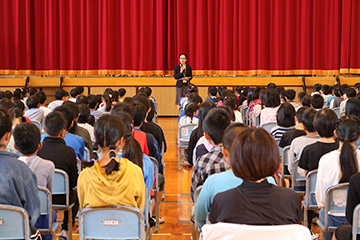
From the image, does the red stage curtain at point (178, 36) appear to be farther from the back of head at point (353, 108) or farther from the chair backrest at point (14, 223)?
the chair backrest at point (14, 223)

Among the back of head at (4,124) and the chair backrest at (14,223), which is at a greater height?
the back of head at (4,124)

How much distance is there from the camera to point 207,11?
14758mm

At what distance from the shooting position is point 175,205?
18.4 feet

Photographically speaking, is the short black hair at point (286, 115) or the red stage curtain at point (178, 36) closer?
the short black hair at point (286, 115)

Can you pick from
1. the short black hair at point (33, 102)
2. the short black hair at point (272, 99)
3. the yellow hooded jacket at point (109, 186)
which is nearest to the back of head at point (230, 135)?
the yellow hooded jacket at point (109, 186)

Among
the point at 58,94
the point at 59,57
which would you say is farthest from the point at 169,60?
the point at 58,94

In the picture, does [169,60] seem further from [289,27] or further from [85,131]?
[85,131]

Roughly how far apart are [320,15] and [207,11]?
312 centimetres

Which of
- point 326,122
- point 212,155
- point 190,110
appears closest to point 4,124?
point 212,155

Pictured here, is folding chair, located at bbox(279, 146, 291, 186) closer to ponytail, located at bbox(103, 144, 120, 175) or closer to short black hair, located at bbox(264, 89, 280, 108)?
short black hair, located at bbox(264, 89, 280, 108)

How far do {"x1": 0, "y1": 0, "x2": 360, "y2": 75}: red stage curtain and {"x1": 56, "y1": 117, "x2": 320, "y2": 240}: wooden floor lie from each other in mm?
6703

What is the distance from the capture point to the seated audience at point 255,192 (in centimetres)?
214

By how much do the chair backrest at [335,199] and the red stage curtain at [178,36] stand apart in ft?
37.7

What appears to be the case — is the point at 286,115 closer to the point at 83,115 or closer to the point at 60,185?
the point at 83,115
